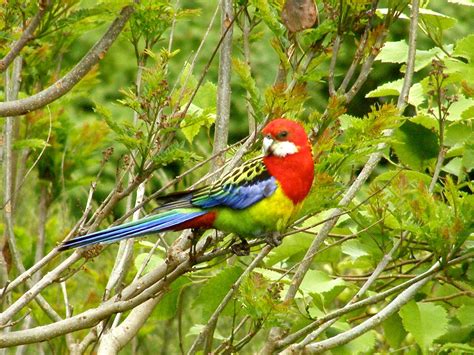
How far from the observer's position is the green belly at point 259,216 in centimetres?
340

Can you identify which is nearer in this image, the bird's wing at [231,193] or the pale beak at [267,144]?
the pale beak at [267,144]

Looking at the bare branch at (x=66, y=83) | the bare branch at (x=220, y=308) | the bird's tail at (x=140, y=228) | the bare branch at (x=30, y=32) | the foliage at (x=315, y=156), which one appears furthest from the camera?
the bare branch at (x=220, y=308)

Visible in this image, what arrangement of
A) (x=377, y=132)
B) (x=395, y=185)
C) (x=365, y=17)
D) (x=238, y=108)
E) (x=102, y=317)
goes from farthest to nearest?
(x=238, y=108) → (x=395, y=185) → (x=365, y=17) → (x=377, y=132) → (x=102, y=317)

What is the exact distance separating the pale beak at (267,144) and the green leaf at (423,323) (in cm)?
87

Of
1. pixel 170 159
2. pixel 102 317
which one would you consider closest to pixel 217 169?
pixel 170 159

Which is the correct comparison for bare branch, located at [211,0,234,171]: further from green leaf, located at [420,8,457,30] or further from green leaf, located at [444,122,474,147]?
green leaf, located at [444,122,474,147]

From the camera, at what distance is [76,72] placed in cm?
271

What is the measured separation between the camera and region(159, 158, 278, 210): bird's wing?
11.3ft

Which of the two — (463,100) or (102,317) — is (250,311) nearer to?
(102,317)

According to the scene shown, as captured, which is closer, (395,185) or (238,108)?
(395,185)

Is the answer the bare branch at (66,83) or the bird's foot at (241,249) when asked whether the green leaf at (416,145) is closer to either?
the bird's foot at (241,249)

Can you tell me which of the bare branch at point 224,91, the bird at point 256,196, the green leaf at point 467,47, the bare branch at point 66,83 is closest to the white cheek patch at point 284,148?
the bird at point 256,196

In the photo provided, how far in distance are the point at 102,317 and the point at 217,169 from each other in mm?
946

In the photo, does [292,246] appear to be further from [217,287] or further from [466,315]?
[466,315]
